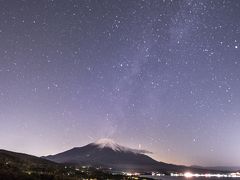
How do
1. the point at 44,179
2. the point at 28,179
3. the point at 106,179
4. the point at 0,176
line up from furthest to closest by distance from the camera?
the point at 106,179 < the point at 44,179 < the point at 28,179 < the point at 0,176

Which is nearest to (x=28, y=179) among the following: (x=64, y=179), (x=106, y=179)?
(x=64, y=179)

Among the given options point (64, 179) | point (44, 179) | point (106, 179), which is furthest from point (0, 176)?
point (106, 179)

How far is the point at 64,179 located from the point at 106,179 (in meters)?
48.9

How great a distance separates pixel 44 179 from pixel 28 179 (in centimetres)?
1640

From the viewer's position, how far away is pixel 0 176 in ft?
364

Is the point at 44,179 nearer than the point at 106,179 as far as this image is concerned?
Yes

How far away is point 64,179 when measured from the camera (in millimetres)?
148000

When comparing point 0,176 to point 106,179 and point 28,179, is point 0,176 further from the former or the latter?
point 106,179

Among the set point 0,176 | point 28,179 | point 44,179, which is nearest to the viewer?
point 0,176

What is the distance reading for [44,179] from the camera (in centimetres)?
14000

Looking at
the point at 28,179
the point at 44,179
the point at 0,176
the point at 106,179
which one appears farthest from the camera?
the point at 106,179

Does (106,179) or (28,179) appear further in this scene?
(106,179)

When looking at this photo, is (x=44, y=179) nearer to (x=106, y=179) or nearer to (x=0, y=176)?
(x=0, y=176)

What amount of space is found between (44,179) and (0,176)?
102ft
